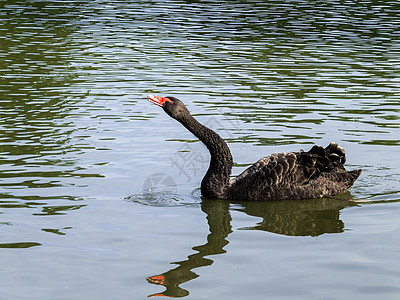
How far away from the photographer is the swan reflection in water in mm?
7125

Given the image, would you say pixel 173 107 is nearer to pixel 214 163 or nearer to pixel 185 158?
pixel 214 163

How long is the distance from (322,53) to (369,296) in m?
14.5

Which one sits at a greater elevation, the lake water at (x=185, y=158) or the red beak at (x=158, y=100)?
the red beak at (x=158, y=100)

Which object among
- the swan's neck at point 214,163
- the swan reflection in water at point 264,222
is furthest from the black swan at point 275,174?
the swan reflection in water at point 264,222

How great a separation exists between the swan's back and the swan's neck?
0.44 feet

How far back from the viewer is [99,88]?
16.1 metres

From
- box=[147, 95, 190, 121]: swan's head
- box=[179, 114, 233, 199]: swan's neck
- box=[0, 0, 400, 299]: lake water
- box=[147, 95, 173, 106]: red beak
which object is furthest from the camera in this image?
box=[179, 114, 233, 199]: swan's neck

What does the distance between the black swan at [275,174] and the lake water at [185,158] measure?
14 cm

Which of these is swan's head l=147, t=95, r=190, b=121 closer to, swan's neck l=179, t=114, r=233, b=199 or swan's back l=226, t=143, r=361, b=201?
swan's neck l=179, t=114, r=233, b=199

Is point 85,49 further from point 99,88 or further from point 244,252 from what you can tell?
point 244,252

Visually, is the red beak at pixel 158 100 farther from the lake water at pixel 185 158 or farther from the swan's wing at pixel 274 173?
the swan's wing at pixel 274 173

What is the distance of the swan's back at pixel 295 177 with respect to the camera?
9.58 m

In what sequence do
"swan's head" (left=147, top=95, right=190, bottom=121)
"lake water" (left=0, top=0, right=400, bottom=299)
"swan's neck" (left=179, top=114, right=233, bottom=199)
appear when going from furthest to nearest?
"swan's neck" (left=179, top=114, right=233, bottom=199), "swan's head" (left=147, top=95, right=190, bottom=121), "lake water" (left=0, top=0, right=400, bottom=299)

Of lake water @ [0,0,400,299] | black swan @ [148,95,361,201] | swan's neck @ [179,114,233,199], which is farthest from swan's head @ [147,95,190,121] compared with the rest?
lake water @ [0,0,400,299]
